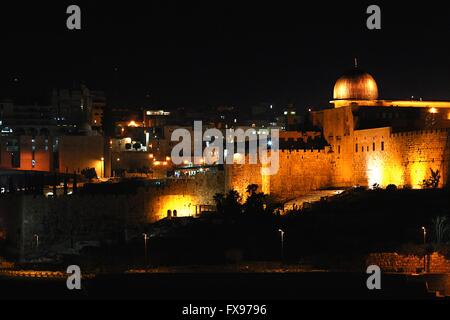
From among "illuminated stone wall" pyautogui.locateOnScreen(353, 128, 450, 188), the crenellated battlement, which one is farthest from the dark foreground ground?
the crenellated battlement

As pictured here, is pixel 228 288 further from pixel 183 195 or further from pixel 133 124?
pixel 133 124

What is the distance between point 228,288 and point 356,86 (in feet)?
87.0

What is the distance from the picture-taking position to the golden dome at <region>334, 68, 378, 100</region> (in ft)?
218

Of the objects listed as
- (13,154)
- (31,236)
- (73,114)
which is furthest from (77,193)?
(73,114)

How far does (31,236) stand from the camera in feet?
183

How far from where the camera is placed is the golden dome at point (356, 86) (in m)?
66.6

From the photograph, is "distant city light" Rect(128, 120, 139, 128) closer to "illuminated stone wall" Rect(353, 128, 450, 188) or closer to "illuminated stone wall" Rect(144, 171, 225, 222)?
"illuminated stone wall" Rect(144, 171, 225, 222)

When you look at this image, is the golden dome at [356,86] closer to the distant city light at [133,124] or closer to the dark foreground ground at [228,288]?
the dark foreground ground at [228,288]

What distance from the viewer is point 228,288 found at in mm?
42594

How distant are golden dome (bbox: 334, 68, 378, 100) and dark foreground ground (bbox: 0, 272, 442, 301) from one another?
24.2 metres

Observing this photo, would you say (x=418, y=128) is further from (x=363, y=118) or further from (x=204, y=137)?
(x=204, y=137)

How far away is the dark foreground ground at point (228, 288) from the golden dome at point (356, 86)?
24203 millimetres
